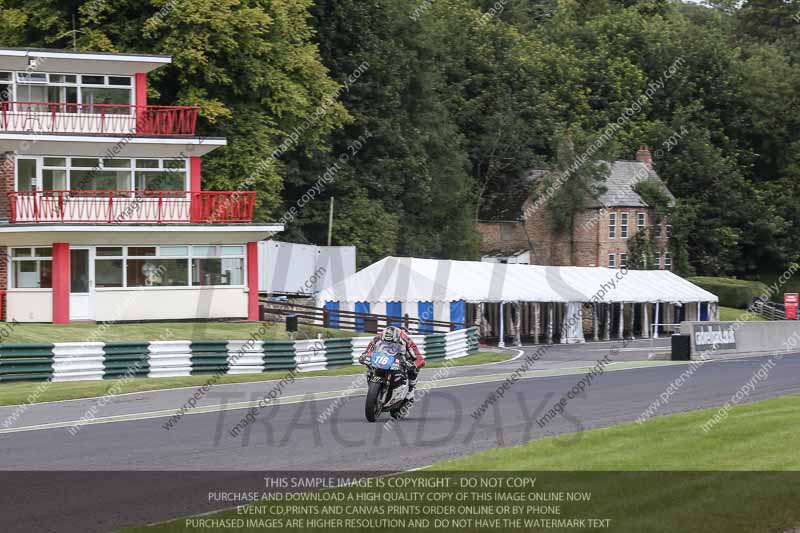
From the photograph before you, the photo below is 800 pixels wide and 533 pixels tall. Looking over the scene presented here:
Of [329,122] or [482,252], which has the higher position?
[329,122]

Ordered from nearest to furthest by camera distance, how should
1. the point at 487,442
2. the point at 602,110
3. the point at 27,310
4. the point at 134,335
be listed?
the point at 487,442
the point at 134,335
the point at 27,310
the point at 602,110

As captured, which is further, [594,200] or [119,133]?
[594,200]

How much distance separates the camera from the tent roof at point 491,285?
48125 millimetres

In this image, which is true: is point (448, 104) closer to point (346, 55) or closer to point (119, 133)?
point (346, 55)

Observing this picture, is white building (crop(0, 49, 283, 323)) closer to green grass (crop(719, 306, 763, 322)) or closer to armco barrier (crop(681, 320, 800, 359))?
armco barrier (crop(681, 320, 800, 359))

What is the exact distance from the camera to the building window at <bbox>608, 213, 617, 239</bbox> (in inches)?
3068

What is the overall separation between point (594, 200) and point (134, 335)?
47488 mm

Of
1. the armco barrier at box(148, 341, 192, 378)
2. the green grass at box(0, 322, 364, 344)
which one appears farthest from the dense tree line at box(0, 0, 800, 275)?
the armco barrier at box(148, 341, 192, 378)

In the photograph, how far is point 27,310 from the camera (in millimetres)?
38219

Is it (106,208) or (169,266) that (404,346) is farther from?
(169,266)

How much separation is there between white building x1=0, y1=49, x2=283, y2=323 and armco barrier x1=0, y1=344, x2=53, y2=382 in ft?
33.1

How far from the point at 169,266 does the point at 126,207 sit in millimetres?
2402
